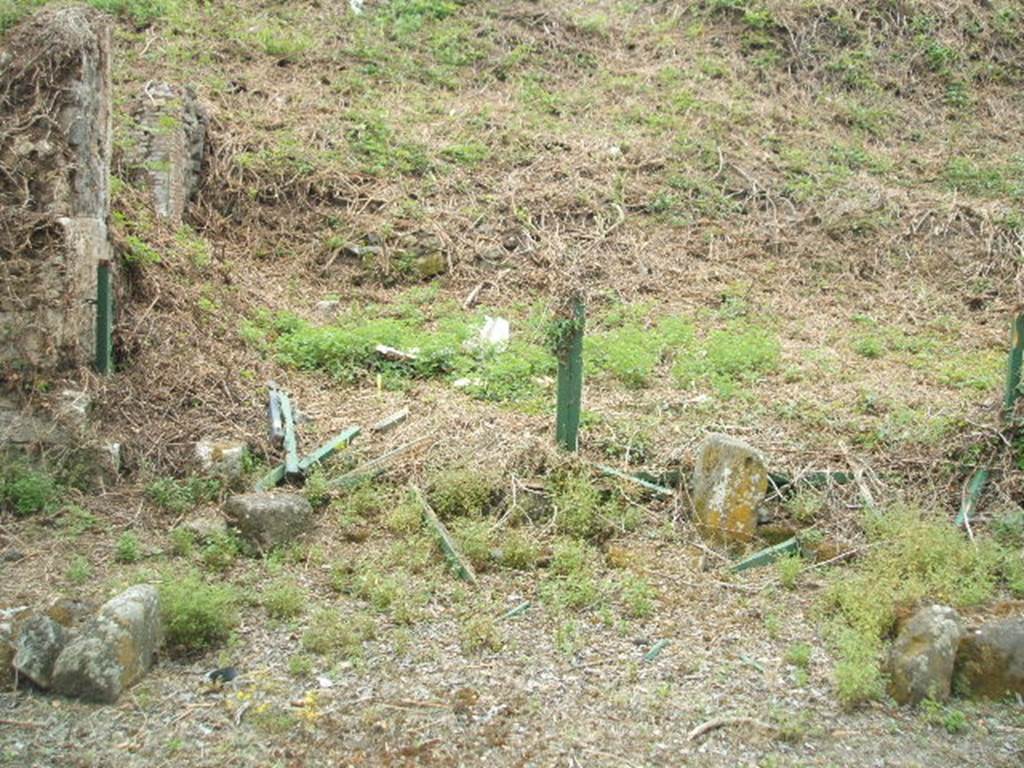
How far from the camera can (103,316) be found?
693 cm

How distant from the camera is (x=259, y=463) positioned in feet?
22.6

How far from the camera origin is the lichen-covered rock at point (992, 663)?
447 centimetres

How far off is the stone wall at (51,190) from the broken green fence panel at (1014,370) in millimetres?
6336

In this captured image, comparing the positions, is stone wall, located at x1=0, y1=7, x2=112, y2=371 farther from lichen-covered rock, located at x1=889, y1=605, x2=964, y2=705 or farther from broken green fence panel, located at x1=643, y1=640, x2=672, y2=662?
lichen-covered rock, located at x1=889, y1=605, x2=964, y2=705

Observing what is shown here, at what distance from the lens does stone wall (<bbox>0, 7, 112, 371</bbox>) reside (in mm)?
6430

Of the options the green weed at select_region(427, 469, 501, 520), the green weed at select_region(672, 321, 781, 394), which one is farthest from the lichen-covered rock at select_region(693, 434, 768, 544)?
the green weed at select_region(672, 321, 781, 394)

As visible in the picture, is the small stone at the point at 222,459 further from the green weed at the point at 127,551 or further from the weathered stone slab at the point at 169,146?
the weathered stone slab at the point at 169,146

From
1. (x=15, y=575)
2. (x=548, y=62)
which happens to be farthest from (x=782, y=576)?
(x=548, y=62)

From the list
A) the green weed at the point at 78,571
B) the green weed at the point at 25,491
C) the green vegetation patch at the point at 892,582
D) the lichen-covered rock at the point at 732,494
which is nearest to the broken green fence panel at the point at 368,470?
the green weed at the point at 78,571

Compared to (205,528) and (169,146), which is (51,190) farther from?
(169,146)

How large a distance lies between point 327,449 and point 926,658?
4.11m

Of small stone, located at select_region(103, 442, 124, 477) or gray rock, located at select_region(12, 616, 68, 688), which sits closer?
gray rock, located at select_region(12, 616, 68, 688)

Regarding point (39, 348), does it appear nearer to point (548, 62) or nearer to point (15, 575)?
point (15, 575)

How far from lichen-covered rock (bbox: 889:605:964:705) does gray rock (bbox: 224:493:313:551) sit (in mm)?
3448
